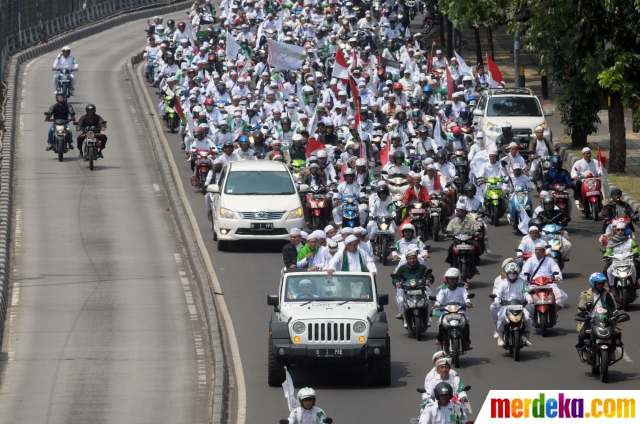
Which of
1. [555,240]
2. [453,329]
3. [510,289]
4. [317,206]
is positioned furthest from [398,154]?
[453,329]

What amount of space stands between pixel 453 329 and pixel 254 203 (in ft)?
33.4

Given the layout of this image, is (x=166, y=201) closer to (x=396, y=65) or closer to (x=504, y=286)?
(x=396, y=65)

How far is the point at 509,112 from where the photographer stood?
40844 millimetres

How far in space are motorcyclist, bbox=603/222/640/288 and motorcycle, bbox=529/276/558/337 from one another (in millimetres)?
2037

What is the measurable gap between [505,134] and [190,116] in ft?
28.2

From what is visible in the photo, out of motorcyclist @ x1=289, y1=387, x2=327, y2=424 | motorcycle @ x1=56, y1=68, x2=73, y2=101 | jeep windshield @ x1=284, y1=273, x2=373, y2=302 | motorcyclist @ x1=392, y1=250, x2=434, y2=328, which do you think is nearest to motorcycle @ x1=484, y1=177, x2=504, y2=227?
motorcyclist @ x1=392, y1=250, x2=434, y2=328

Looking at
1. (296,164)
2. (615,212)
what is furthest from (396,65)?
(615,212)

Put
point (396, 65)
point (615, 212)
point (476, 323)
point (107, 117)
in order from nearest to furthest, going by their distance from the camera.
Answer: point (476, 323) < point (615, 212) < point (396, 65) < point (107, 117)

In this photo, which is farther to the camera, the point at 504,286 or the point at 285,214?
the point at 285,214

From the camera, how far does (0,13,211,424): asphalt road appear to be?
21.9 metres

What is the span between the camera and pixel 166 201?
3788 centimetres

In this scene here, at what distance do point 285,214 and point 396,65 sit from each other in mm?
15636

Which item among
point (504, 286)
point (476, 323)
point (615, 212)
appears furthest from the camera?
point (615, 212)

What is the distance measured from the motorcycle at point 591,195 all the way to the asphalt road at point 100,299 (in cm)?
918
